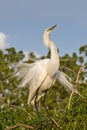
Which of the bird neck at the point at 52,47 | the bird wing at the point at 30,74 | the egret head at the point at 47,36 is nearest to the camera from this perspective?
the bird neck at the point at 52,47

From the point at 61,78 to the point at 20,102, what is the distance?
1208 centimetres

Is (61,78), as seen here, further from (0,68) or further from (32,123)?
(0,68)

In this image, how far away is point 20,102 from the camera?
15.9m

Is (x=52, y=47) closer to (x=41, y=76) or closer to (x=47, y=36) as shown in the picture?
(x=47, y=36)

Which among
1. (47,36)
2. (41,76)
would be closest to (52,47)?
(47,36)

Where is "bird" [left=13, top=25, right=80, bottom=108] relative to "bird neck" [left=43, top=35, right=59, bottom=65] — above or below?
below

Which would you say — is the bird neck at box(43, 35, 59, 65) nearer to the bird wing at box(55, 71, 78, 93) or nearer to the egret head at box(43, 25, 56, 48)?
the egret head at box(43, 25, 56, 48)

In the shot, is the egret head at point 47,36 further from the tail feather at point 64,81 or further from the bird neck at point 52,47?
the tail feather at point 64,81

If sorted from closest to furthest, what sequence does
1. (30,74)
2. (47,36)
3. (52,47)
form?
1. (52,47)
2. (47,36)
3. (30,74)

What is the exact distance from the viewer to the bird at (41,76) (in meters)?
3.87

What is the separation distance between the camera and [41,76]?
3.96 metres

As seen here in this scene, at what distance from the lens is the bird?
12.7 ft

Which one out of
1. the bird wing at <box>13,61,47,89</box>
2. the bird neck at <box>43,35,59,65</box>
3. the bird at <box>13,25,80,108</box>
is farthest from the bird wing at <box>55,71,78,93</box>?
the bird neck at <box>43,35,59,65</box>

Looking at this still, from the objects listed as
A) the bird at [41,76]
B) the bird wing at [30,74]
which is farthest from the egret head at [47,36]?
the bird wing at [30,74]
